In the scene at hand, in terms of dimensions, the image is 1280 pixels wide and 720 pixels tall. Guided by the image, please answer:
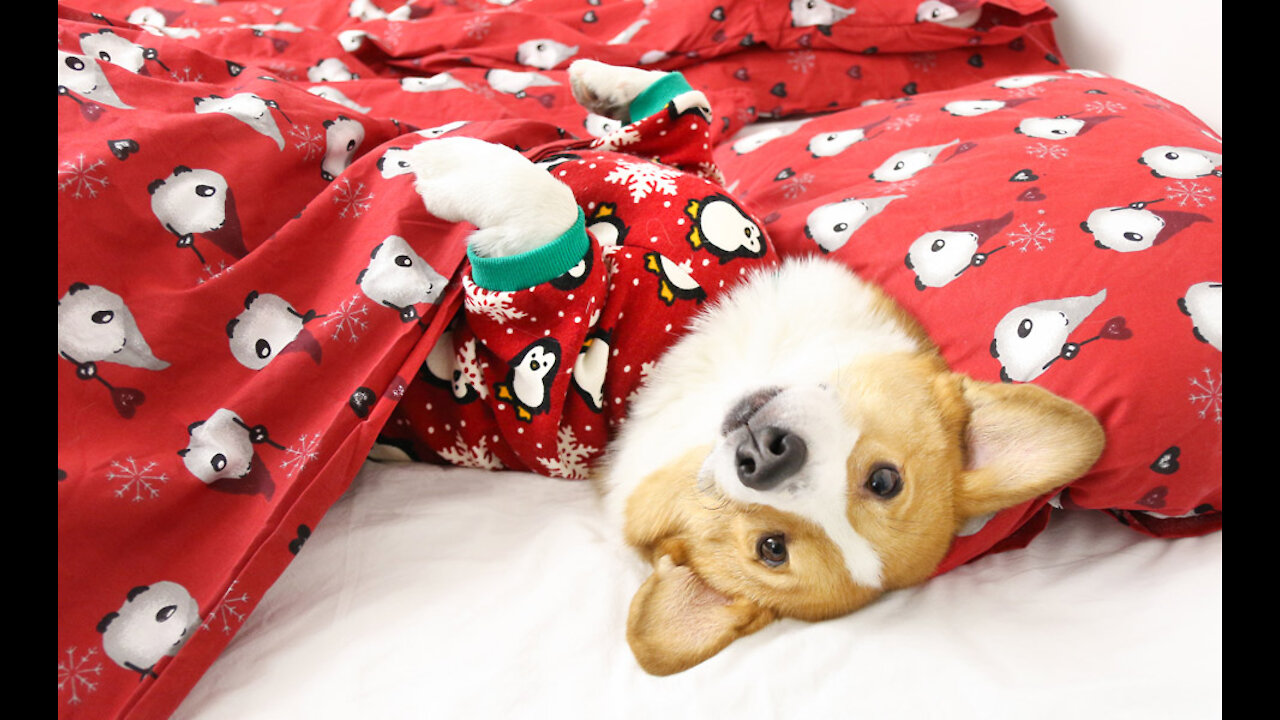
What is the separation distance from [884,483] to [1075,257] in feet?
1.54

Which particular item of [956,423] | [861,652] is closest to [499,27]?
[956,423]

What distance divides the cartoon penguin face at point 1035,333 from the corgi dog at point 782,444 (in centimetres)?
5

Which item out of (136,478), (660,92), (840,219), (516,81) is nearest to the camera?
(136,478)

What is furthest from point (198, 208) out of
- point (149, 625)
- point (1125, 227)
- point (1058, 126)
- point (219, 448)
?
point (1058, 126)

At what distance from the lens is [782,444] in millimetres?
1121

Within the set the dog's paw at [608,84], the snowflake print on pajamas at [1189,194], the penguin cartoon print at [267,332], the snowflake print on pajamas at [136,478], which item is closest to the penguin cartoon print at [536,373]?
the penguin cartoon print at [267,332]

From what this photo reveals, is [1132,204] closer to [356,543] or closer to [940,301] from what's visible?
[940,301]

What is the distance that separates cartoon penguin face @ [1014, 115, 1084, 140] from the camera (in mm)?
1488

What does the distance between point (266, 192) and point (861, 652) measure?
129cm

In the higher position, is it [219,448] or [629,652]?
[219,448]

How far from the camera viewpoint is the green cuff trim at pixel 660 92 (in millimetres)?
1737

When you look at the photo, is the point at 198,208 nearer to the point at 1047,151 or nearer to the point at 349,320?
the point at 349,320

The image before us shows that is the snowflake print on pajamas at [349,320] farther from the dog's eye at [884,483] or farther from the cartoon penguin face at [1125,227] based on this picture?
the cartoon penguin face at [1125,227]

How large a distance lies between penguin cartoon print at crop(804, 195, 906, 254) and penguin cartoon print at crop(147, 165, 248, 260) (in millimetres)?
1090
